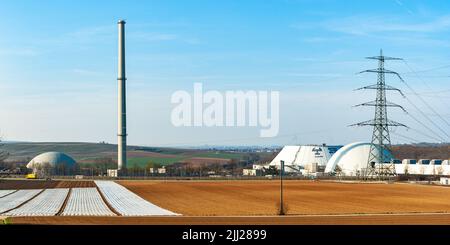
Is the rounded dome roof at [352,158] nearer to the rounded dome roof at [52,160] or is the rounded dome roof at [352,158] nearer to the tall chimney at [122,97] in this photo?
the tall chimney at [122,97]

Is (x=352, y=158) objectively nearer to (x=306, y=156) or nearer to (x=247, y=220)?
(x=306, y=156)

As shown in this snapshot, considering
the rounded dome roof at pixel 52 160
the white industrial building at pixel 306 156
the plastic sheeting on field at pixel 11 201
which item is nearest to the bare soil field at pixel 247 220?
the plastic sheeting on field at pixel 11 201

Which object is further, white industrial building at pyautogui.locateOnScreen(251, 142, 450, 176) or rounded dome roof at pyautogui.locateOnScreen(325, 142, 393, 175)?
rounded dome roof at pyautogui.locateOnScreen(325, 142, 393, 175)

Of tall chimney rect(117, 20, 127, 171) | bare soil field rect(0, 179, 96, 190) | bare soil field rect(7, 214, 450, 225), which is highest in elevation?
tall chimney rect(117, 20, 127, 171)

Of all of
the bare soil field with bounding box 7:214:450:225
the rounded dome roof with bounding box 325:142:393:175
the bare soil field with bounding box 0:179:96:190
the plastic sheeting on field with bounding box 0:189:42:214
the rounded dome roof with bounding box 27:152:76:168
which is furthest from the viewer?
the rounded dome roof with bounding box 27:152:76:168

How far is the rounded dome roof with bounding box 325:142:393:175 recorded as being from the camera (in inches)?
5915

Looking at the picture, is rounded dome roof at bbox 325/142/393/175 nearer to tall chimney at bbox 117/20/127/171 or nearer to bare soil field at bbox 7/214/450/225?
tall chimney at bbox 117/20/127/171

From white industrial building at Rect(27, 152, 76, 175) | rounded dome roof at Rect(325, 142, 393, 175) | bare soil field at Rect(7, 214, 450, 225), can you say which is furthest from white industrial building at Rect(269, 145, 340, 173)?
bare soil field at Rect(7, 214, 450, 225)

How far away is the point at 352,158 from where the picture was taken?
153125 millimetres

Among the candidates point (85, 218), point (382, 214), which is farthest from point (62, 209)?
point (382, 214)

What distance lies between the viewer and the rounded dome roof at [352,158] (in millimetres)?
150250

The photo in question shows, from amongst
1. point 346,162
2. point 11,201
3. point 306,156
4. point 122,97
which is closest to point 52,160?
point 122,97

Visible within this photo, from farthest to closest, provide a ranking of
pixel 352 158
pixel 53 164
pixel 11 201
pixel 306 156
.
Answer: pixel 306 156, pixel 53 164, pixel 352 158, pixel 11 201
